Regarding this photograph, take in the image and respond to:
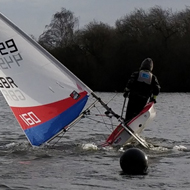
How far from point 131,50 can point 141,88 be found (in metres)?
45.1

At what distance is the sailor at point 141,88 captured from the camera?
13320 millimetres

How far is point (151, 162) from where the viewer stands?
11.6 metres

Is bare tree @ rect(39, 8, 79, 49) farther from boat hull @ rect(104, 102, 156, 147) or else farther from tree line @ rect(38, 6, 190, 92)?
boat hull @ rect(104, 102, 156, 147)

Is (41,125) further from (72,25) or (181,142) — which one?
(72,25)

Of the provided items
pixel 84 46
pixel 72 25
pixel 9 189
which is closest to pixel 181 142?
pixel 9 189

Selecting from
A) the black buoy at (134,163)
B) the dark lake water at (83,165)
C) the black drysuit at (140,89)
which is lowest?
the dark lake water at (83,165)

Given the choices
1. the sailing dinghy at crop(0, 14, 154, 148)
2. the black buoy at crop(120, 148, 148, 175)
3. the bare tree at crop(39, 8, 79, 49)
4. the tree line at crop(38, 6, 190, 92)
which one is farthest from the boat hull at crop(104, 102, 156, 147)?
the bare tree at crop(39, 8, 79, 49)

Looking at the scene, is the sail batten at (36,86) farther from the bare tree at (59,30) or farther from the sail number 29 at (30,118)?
the bare tree at (59,30)

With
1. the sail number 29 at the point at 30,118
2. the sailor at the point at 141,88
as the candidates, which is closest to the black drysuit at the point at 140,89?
the sailor at the point at 141,88

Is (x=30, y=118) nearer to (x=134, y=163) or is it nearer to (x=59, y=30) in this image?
(x=134, y=163)

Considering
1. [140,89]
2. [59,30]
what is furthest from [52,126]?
[59,30]

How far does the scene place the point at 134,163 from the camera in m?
10.2

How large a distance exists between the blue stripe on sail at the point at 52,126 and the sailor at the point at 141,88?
1.24 metres

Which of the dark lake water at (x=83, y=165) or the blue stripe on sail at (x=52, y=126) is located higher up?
the blue stripe on sail at (x=52, y=126)
